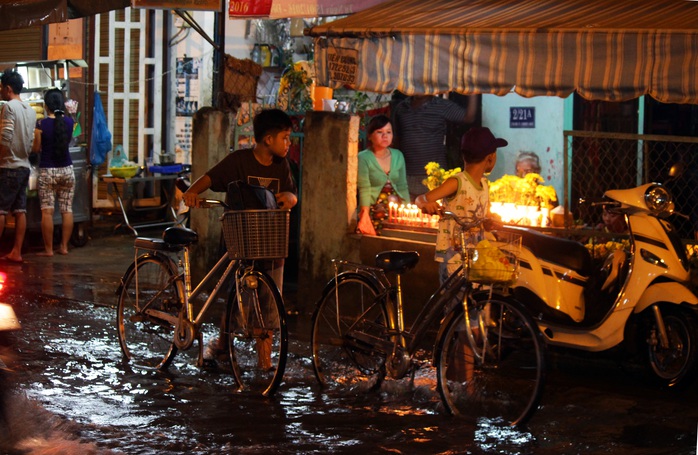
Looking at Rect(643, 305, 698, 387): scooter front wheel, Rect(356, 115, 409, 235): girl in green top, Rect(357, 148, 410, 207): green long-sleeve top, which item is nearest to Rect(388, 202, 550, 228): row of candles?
Rect(356, 115, 409, 235): girl in green top

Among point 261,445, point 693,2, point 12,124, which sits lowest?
point 261,445

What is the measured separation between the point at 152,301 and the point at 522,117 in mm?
7052

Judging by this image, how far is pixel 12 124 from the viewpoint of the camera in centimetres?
1238

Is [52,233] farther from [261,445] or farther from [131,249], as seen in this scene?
[261,445]

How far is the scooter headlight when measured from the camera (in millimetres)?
7406

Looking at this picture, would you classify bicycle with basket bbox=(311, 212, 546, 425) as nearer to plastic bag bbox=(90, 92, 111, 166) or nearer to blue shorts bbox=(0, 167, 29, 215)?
blue shorts bbox=(0, 167, 29, 215)

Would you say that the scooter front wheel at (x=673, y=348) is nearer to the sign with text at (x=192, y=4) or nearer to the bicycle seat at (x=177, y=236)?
the bicycle seat at (x=177, y=236)

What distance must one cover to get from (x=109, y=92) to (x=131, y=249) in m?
4.34

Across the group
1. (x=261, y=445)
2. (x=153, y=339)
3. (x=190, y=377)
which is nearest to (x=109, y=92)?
(x=153, y=339)

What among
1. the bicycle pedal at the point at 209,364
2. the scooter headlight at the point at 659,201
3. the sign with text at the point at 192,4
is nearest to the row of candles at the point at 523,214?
the scooter headlight at the point at 659,201

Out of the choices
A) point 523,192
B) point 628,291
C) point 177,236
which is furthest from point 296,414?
point 523,192

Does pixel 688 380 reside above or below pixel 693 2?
below

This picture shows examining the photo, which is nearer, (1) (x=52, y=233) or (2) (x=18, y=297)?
(2) (x=18, y=297)

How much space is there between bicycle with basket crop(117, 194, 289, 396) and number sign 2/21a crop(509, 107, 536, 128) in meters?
6.11
